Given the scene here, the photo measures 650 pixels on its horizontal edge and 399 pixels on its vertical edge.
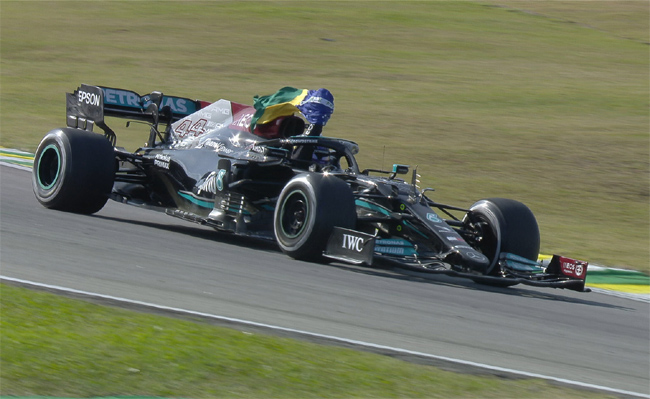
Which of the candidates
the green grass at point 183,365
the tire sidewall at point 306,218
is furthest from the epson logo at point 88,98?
the green grass at point 183,365

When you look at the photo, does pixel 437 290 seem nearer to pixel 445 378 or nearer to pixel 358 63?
pixel 445 378

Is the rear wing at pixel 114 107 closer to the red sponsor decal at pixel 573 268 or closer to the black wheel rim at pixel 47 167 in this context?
the black wheel rim at pixel 47 167

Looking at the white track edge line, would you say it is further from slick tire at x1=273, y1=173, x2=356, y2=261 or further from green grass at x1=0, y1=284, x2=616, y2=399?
slick tire at x1=273, y1=173, x2=356, y2=261

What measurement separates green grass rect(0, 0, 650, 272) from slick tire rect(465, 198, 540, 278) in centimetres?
277

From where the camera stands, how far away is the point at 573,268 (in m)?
9.03

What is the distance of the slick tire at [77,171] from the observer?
34.6 ft

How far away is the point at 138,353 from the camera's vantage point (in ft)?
17.9

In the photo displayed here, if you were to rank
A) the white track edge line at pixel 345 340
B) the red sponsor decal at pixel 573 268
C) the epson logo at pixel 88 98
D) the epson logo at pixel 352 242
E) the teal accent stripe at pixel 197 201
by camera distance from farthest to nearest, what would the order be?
the epson logo at pixel 88 98, the teal accent stripe at pixel 197 201, the red sponsor decal at pixel 573 268, the epson logo at pixel 352 242, the white track edge line at pixel 345 340

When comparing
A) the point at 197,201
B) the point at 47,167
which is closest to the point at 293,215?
the point at 197,201

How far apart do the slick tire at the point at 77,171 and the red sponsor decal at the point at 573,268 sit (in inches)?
194

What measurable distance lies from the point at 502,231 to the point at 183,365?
485 centimetres

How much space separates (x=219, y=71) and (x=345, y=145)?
851 inches

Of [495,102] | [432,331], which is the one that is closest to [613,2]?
[495,102]

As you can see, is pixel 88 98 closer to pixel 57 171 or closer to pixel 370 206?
pixel 57 171
